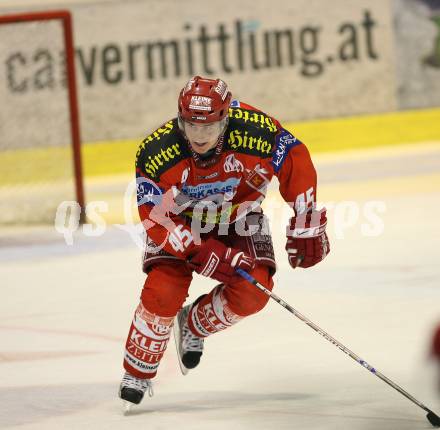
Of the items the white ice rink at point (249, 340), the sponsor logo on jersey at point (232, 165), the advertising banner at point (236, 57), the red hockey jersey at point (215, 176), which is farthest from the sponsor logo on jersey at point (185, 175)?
the advertising banner at point (236, 57)

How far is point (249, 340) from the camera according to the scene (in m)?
5.06

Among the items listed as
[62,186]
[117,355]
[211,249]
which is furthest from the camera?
[62,186]

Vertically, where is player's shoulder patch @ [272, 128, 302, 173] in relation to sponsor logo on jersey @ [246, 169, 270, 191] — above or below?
above

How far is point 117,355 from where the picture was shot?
4.94 metres

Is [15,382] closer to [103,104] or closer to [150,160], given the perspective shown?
[150,160]

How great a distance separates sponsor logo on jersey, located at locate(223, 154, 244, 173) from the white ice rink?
2.55ft

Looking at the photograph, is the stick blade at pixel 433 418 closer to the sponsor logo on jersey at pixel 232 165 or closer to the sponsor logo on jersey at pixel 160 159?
the sponsor logo on jersey at pixel 232 165

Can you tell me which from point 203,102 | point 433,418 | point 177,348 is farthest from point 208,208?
point 433,418

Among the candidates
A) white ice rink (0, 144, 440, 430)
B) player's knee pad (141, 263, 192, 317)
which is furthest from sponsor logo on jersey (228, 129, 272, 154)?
white ice rink (0, 144, 440, 430)

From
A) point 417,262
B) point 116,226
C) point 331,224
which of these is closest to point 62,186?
point 116,226

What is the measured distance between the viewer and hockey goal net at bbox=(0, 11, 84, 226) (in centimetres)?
820

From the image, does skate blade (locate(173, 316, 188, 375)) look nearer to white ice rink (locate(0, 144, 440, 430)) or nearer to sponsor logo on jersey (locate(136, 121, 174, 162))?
white ice rink (locate(0, 144, 440, 430))

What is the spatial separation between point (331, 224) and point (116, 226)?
134 cm

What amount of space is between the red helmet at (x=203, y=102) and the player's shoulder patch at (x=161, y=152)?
0.11 meters
